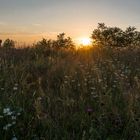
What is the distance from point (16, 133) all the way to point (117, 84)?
7.08 ft

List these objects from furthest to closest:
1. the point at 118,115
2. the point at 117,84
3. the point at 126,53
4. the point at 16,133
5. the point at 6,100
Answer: the point at 126,53 → the point at 117,84 → the point at 6,100 → the point at 118,115 → the point at 16,133

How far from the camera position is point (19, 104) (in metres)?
4.46

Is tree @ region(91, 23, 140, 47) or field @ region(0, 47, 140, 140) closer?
field @ region(0, 47, 140, 140)

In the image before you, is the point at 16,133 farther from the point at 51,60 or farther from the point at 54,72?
the point at 51,60

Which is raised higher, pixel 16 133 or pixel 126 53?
pixel 126 53

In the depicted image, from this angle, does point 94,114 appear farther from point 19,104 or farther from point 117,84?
point 117,84

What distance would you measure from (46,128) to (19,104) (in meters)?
0.66

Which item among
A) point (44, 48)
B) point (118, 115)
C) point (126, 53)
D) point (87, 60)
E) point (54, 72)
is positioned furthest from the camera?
point (44, 48)

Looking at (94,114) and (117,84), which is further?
(117,84)

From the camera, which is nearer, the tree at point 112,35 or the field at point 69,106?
the field at point 69,106

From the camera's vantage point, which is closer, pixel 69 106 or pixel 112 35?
pixel 69 106

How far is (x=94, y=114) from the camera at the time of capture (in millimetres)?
4281

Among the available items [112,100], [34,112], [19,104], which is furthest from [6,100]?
[112,100]

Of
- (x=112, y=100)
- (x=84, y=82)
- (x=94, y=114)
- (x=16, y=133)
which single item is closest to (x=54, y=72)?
(x=84, y=82)
